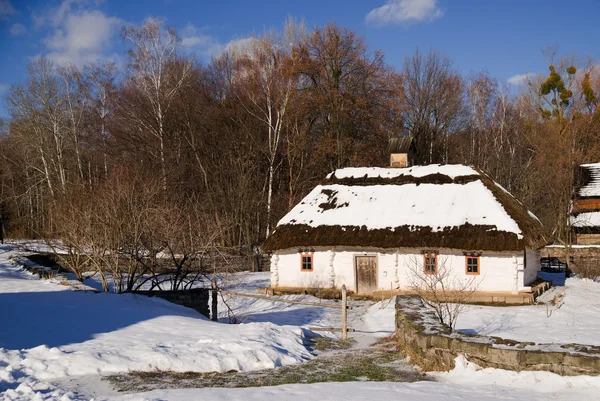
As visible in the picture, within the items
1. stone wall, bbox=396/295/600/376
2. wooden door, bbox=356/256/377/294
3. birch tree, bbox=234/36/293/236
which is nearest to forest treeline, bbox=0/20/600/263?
birch tree, bbox=234/36/293/236

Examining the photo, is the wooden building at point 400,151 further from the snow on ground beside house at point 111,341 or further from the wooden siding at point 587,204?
the snow on ground beside house at point 111,341

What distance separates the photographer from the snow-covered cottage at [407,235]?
20156 mm

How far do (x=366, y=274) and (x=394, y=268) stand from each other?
4.06 ft

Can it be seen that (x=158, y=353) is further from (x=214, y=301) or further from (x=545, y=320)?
(x=545, y=320)

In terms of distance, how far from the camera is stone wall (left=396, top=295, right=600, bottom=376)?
700cm

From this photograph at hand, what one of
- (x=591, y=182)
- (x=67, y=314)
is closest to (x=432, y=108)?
(x=591, y=182)

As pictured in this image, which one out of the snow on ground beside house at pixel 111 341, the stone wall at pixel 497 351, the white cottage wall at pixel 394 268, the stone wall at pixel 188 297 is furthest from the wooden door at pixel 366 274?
the stone wall at pixel 497 351

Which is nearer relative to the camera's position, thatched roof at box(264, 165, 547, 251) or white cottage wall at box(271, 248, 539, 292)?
white cottage wall at box(271, 248, 539, 292)

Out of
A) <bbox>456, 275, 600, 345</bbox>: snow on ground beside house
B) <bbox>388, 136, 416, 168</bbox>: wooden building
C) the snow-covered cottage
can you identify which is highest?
<bbox>388, 136, 416, 168</bbox>: wooden building

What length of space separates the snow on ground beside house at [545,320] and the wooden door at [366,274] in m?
4.31

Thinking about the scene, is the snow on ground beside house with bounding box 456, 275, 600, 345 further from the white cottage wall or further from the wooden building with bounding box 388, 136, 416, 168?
the wooden building with bounding box 388, 136, 416, 168

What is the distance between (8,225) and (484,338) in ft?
152

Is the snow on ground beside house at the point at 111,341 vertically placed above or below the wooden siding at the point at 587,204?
below

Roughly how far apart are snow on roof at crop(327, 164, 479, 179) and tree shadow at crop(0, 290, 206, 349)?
13162mm
